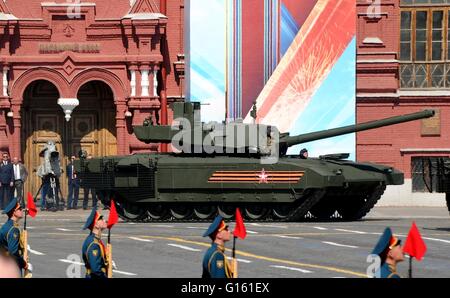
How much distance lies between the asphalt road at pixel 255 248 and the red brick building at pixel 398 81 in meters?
7.06

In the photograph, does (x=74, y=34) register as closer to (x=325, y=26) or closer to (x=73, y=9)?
(x=73, y=9)

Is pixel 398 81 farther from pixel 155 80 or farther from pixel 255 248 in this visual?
pixel 255 248

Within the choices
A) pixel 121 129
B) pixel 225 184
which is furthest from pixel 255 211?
pixel 121 129

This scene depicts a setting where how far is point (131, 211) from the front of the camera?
29219mm

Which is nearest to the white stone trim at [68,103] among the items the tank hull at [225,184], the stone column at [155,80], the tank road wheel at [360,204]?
the stone column at [155,80]

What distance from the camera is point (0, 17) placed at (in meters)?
36.0

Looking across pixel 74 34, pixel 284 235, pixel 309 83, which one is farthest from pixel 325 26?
pixel 284 235

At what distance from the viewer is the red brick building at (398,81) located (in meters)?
36.7

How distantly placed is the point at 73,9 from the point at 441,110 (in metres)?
12.5

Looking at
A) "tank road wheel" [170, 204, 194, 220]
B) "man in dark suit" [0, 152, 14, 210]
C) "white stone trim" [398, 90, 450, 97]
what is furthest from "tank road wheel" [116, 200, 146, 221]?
"white stone trim" [398, 90, 450, 97]

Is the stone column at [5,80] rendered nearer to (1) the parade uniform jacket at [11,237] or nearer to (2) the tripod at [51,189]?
(2) the tripod at [51,189]

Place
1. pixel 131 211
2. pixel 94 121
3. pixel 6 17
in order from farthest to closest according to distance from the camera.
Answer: pixel 94 121, pixel 6 17, pixel 131 211

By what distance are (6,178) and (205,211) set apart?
314 inches
